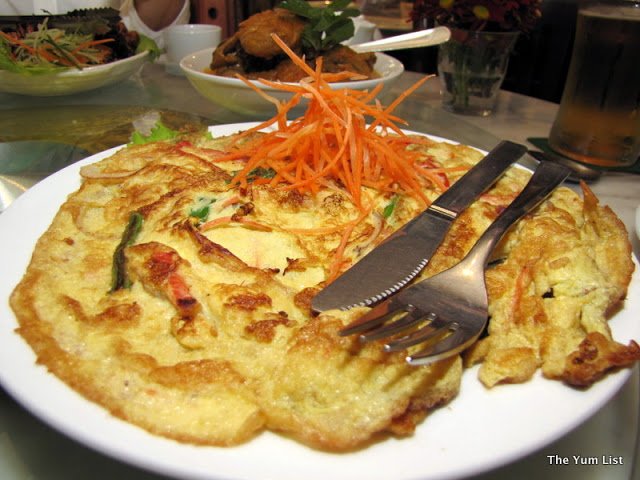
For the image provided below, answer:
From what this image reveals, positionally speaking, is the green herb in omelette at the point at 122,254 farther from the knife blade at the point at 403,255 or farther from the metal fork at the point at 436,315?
the metal fork at the point at 436,315

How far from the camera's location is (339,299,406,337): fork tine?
1231 millimetres

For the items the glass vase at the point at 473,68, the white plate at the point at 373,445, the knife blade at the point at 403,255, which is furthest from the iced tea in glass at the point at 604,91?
the white plate at the point at 373,445

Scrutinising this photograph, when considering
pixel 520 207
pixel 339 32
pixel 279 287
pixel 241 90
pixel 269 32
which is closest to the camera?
pixel 279 287

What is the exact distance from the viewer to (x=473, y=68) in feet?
13.9

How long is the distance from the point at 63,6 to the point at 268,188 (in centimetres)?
675

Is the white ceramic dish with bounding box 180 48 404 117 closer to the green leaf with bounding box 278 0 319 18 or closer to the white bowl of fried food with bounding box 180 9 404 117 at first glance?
the white bowl of fried food with bounding box 180 9 404 117

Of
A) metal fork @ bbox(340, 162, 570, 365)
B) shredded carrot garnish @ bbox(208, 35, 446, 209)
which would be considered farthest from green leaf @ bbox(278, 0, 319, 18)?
metal fork @ bbox(340, 162, 570, 365)

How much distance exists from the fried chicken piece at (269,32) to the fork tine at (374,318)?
108 inches

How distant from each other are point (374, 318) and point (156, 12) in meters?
7.47

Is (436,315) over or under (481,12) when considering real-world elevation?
under

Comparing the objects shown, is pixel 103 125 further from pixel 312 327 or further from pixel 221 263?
pixel 312 327

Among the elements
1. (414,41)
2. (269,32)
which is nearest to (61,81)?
(269,32)

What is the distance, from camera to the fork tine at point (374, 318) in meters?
1.23

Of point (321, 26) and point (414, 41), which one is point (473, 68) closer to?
point (414, 41)
